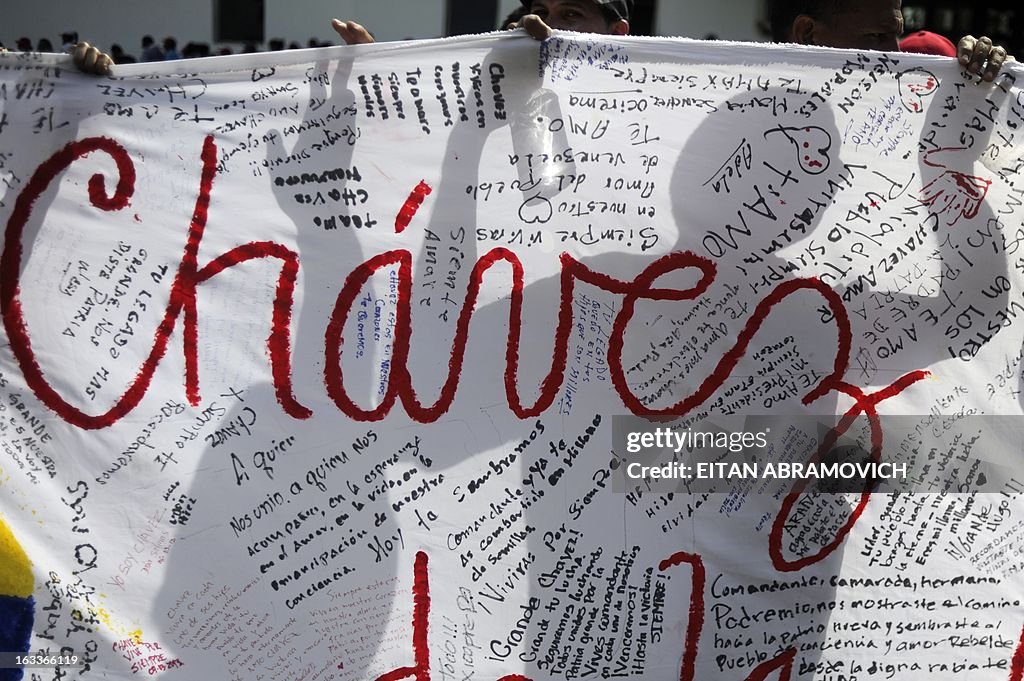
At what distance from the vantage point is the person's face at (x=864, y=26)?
2.71 m

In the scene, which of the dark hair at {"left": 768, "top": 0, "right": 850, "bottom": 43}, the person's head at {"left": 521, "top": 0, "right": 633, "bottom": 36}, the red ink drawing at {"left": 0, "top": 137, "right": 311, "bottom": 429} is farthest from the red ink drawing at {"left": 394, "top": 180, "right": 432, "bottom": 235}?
the dark hair at {"left": 768, "top": 0, "right": 850, "bottom": 43}

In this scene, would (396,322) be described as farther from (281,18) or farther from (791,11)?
(281,18)

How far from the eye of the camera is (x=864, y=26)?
2727 millimetres

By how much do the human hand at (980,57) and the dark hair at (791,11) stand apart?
16.1 inches

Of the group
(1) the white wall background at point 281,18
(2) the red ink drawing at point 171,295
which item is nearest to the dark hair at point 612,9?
(2) the red ink drawing at point 171,295

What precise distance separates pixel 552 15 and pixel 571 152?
71 cm

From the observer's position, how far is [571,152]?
2.33m

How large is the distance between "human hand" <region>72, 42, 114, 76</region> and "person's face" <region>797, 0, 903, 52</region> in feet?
5.91

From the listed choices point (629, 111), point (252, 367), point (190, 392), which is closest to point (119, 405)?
point (190, 392)

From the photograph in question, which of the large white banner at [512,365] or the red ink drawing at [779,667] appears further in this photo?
the red ink drawing at [779,667]

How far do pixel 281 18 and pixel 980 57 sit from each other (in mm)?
12863

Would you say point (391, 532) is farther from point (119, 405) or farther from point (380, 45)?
point (380, 45)

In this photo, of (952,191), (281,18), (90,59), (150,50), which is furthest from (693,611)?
(281,18)

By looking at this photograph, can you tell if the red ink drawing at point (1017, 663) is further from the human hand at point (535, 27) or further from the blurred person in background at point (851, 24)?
the human hand at point (535, 27)
